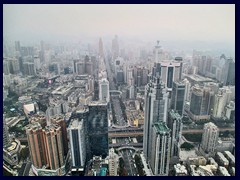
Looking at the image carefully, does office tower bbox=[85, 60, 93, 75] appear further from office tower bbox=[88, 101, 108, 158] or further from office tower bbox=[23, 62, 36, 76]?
office tower bbox=[88, 101, 108, 158]

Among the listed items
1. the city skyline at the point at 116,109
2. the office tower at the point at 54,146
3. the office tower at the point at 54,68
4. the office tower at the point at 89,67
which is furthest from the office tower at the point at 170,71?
the office tower at the point at 54,68

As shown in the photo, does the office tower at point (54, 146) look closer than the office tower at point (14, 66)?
Yes

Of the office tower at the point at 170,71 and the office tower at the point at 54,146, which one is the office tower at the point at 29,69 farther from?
the office tower at the point at 170,71

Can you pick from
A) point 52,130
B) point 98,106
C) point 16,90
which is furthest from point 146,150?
point 16,90

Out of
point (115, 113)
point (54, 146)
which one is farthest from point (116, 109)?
point (54, 146)

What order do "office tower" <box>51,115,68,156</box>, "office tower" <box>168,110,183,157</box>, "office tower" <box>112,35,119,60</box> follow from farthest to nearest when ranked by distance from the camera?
"office tower" <box>112,35,119,60</box>
"office tower" <box>168,110,183,157</box>
"office tower" <box>51,115,68,156</box>

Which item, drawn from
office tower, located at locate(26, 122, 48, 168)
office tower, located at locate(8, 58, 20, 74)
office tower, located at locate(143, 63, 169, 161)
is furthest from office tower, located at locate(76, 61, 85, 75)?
office tower, located at locate(143, 63, 169, 161)
